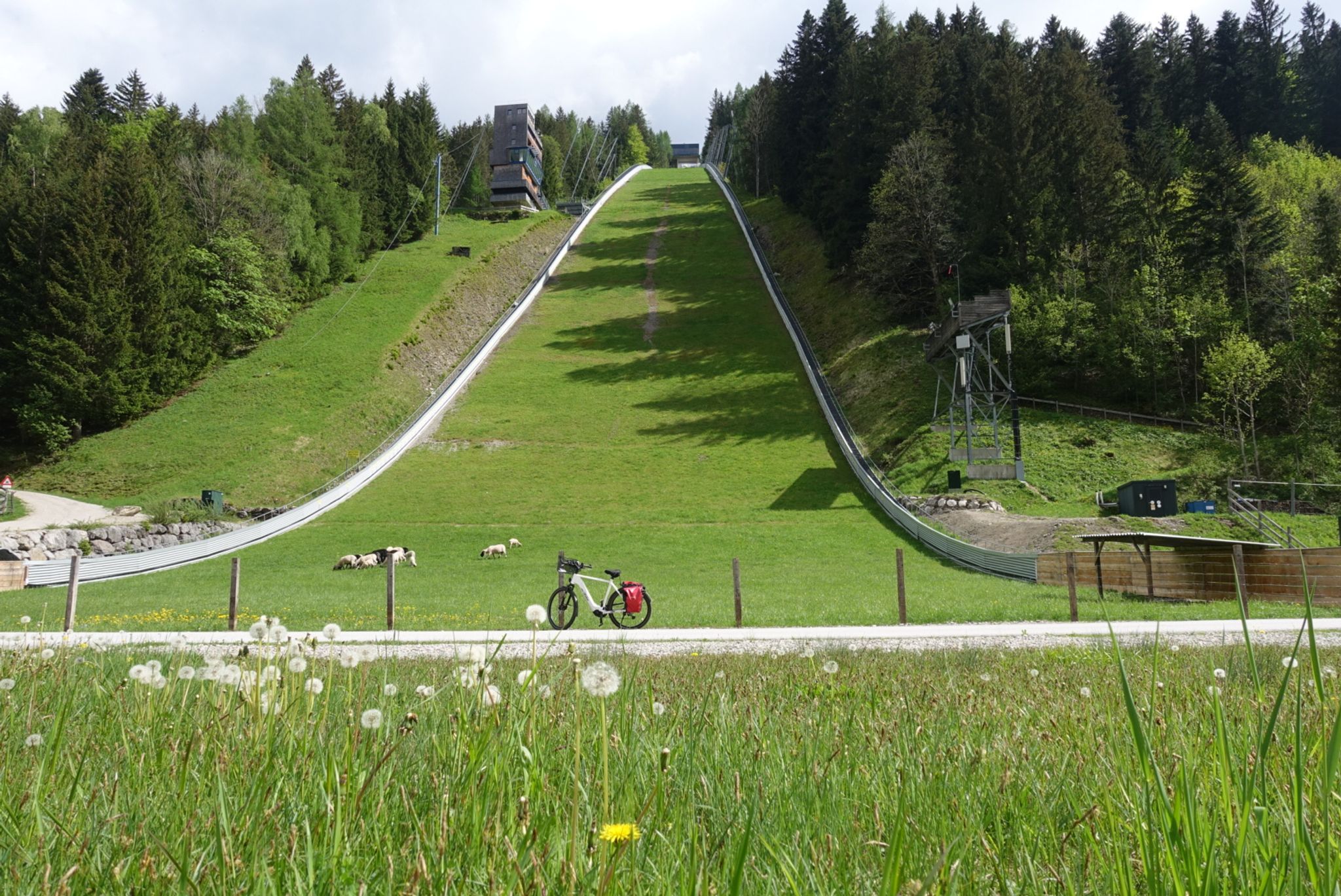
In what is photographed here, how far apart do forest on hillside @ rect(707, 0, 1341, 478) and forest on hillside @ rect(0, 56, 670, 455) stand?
39263mm

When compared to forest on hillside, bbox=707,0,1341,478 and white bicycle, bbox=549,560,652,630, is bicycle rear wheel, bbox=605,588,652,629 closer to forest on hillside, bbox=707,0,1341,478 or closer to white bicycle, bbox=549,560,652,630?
white bicycle, bbox=549,560,652,630

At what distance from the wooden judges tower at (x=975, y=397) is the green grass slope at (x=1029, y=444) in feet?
2.18

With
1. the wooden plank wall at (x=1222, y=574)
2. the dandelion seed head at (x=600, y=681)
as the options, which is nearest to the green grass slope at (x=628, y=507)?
the wooden plank wall at (x=1222, y=574)

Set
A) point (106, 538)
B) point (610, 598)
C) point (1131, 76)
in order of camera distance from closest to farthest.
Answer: point (610, 598)
point (106, 538)
point (1131, 76)

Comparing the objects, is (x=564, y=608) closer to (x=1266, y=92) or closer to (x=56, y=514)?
(x=56, y=514)

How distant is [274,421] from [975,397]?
1413 inches

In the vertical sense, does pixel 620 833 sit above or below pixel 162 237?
below

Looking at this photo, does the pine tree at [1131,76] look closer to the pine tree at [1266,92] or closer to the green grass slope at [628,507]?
the pine tree at [1266,92]

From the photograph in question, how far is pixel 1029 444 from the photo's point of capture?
37.6 metres

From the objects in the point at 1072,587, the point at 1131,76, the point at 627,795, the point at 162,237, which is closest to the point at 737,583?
the point at 1072,587

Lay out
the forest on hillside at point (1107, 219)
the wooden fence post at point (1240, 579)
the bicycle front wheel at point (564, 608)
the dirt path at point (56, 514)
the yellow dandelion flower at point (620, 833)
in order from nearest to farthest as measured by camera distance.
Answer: the wooden fence post at point (1240, 579) < the yellow dandelion flower at point (620, 833) < the bicycle front wheel at point (564, 608) < the dirt path at point (56, 514) < the forest on hillside at point (1107, 219)

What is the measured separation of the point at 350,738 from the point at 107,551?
34.4 m

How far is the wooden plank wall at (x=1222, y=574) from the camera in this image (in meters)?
18.2

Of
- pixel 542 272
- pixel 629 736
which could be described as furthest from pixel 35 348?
pixel 629 736
